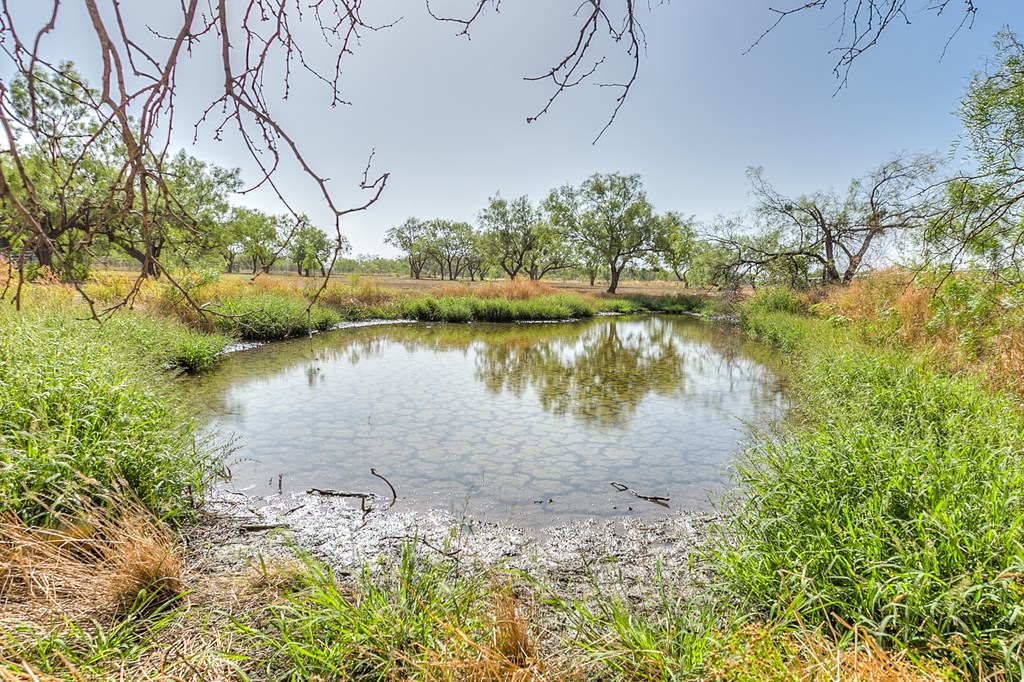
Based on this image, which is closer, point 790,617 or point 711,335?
point 790,617

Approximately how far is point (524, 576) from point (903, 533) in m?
2.17

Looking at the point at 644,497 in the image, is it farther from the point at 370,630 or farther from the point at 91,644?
the point at 91,644

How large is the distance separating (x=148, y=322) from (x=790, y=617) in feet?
38.9

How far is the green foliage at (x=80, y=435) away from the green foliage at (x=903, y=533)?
159 inches

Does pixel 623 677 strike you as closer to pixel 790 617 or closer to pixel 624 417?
pixel 790 617

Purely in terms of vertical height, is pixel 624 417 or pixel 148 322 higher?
pixel 148 322

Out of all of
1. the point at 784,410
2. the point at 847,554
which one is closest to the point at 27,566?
the point at 847,554

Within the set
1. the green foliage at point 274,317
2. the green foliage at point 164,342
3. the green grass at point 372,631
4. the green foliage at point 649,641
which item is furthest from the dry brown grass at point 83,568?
the green foliage at point 274,317

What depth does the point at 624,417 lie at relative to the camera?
7.69 m

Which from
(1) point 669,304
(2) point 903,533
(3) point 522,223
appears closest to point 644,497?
(2) point 903,533

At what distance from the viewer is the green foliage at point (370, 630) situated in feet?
7.10

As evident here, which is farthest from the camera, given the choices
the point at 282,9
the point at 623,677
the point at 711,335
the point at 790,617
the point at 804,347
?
the point at 711,335

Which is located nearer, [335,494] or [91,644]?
[91,644]

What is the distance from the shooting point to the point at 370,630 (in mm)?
2299
